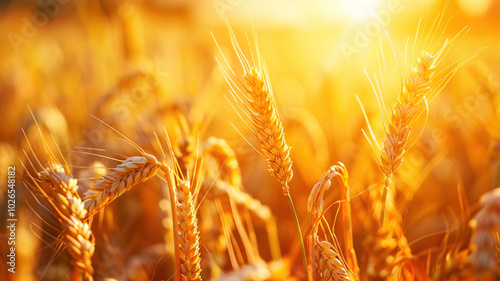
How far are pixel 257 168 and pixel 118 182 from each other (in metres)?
1.44

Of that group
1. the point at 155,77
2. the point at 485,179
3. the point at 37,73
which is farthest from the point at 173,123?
the point at 37,73

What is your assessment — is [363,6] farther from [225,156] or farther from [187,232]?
[187,232]

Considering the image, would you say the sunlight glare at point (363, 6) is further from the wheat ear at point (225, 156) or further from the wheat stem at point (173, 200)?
the wheat stem at point (173, 200)

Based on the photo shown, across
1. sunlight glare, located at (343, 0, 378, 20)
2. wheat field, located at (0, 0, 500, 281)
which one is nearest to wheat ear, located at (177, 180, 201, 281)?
wheat field, located at (0, 0, 500, 281)

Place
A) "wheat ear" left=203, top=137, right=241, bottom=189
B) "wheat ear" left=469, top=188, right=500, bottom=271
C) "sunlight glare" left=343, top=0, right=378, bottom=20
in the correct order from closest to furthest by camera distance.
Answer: "wheat ear" left=469, top=188, right=500, bottom=271, "wheat ear" left=203, top=137, right=241, bottom=189, "sunlight glare" left=343, top=0, right=378, bottom=20

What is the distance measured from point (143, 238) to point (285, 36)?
4481 mm

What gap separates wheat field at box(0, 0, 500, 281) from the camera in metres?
0.87

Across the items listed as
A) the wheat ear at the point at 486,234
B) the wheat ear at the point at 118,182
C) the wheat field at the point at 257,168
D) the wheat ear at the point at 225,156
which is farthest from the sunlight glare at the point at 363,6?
the wheat ear at the point at 118,182

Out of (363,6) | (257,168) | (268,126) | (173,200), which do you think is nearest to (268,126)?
(268,126)

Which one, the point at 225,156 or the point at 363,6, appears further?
the point at 363,6

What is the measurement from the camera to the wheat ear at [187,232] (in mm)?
875

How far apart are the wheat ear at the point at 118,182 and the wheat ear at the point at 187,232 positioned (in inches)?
3.1

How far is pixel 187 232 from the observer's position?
88cm

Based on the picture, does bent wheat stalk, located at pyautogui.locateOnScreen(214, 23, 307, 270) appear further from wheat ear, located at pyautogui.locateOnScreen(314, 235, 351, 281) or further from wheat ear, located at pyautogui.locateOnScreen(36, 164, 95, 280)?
wheat ear, located at pyautogui.locateOnScreen(36, 164, 95, 280)
